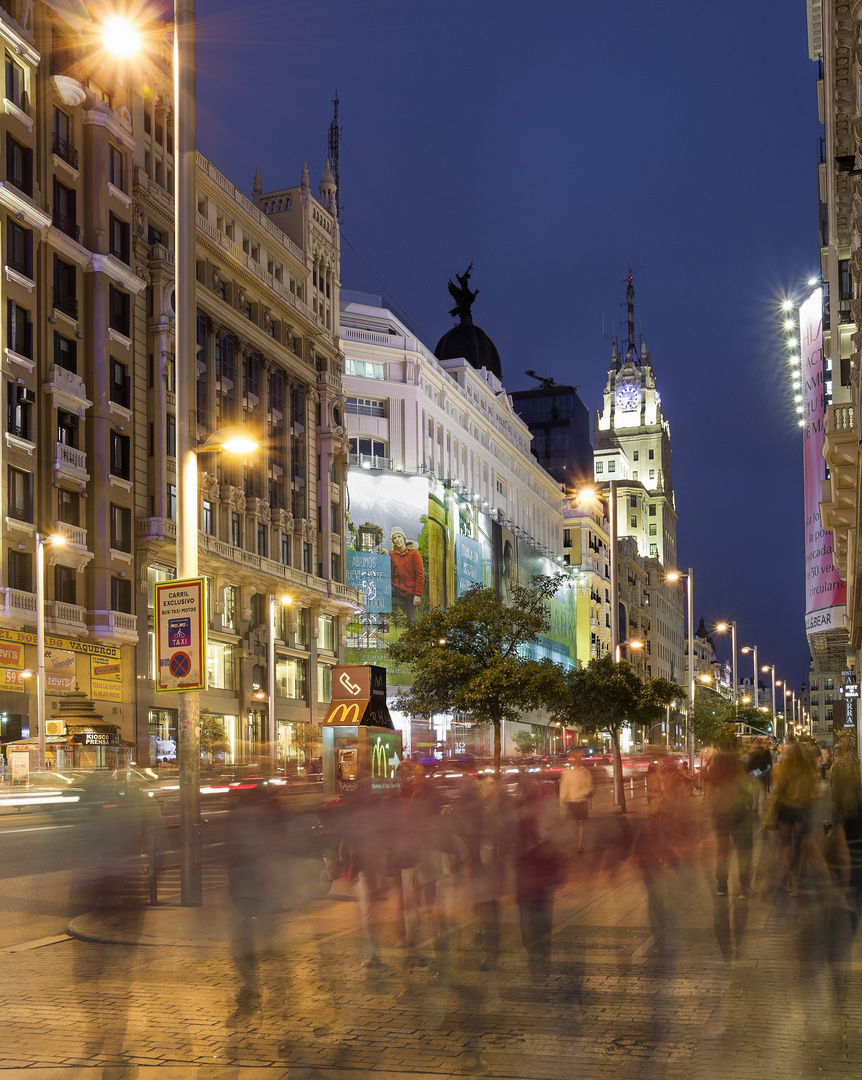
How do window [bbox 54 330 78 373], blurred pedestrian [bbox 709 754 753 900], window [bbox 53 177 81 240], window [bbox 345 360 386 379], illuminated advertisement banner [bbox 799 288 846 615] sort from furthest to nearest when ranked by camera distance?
window [bbox 345 360 386 379]
illuminated advertisement banner [bbox 799 288 846 615]
window [bbox 53 177 81 240]
window [bbox 54 330 78 373]
blurred pedestrian [bbox 709 754 753 900]

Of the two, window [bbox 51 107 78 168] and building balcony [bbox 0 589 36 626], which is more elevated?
window [bbox 51 107 78 168]

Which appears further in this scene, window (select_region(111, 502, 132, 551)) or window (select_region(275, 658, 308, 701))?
window (select_region(275, 658, 308, 701))

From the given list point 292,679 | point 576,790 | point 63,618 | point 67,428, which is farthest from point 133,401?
point 576,790

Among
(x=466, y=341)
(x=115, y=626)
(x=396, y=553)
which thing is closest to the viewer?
(x=115, y=626)

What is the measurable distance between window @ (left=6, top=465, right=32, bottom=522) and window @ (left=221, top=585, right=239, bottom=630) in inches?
593

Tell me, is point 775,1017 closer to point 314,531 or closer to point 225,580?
point 225,580

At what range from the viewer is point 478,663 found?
37594 mm

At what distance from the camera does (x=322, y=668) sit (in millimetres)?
65812

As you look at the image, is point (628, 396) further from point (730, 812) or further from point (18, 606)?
point (730, 812)

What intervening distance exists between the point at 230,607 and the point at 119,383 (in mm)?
12939

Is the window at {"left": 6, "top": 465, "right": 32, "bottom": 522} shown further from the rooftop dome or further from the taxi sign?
the rooftop dome

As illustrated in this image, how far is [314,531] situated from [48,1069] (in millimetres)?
58929

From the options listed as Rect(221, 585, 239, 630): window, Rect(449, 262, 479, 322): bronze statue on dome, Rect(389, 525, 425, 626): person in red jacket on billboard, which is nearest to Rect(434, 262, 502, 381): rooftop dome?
Rect(449, 262, 479, 322): bronze statue on dome

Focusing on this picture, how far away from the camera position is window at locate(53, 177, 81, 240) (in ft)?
146
